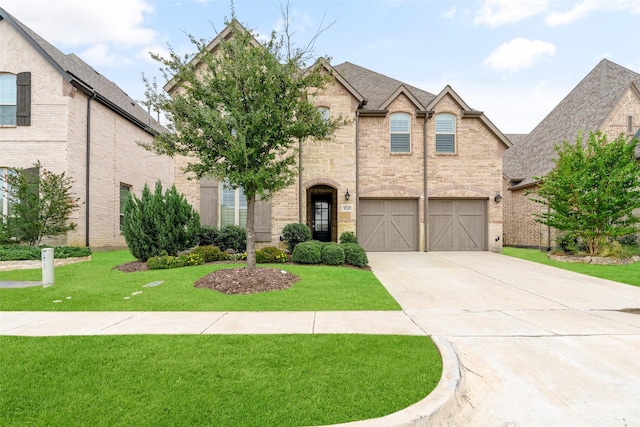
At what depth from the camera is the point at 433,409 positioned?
8.70ft

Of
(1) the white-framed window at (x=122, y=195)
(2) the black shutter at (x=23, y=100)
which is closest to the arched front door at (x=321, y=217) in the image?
(1) the white-framed window at (x=122, y=195)

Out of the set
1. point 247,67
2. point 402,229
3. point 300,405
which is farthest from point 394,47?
point 300,405

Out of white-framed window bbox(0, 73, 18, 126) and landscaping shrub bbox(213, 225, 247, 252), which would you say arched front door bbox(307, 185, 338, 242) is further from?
white-framed window bbox(0, 73, 18, 126)

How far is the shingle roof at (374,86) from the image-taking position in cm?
1560

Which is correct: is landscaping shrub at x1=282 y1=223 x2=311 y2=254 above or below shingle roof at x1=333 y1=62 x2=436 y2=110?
below

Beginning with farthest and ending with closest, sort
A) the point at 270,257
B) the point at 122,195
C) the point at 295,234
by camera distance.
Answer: the point at 122,195 < the point at 295,234 < the point at 270,257

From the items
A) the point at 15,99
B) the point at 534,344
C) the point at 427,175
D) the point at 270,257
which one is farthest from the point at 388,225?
the point at 15,99

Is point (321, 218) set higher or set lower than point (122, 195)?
lower

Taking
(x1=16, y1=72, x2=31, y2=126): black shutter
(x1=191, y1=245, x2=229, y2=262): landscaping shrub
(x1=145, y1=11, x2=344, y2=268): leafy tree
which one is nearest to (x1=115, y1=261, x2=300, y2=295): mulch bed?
(x1=145, y1=11, x2=344, y2=268): leafy tree

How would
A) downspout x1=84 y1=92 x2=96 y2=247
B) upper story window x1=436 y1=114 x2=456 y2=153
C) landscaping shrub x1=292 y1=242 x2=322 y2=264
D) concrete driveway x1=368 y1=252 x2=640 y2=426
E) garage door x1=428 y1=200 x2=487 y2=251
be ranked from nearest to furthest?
concrete driveway x1=368 y1=252 x2=640 y2=426, landscaping shrub x1=292 y1=242 x2=322 y2=264, downspout x1=84 y1=92 x2=96 y2=247, upper story window x1=436 y1=114 x2=456 y2=153, garage door x1=428 y1=200 x2=487 y2=251

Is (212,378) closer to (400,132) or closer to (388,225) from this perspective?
(388,225)

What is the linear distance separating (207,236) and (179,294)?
5.75 m

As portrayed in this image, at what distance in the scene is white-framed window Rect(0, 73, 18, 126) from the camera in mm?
13305

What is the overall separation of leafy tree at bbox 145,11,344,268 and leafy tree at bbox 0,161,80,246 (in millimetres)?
6766
